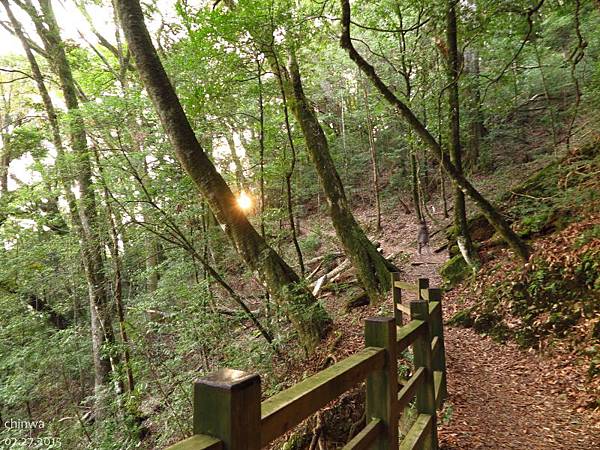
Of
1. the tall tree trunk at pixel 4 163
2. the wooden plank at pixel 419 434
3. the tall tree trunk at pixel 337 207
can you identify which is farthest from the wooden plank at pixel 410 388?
the tall tree trunk at pixel 4 163

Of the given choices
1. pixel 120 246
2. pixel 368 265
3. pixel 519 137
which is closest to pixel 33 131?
pixel 120 246

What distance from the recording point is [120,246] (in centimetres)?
1059

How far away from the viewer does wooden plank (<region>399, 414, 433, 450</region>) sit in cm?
297

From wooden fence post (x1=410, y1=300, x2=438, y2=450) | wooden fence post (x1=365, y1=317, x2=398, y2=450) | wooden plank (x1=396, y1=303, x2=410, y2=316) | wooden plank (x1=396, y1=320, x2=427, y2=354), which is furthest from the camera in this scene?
wooden plank (x1=396, y1=303, x2=410, y2=316)

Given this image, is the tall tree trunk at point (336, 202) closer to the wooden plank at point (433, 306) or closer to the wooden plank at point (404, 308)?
the wooden plank at point (404, 308)

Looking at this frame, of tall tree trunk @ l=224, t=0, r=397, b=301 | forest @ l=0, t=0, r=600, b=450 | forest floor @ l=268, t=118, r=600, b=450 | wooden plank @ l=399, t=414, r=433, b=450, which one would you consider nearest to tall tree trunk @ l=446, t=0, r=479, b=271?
forest @ l=0, t=0, r=600, b=450

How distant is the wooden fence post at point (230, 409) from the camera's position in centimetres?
114

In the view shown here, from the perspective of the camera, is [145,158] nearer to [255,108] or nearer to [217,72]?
[217,72]

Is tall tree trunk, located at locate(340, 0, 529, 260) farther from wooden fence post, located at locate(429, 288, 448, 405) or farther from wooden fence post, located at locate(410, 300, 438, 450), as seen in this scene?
wooden fence post, located at locate(410, 300, 438, 450)

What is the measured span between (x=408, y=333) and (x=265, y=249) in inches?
178

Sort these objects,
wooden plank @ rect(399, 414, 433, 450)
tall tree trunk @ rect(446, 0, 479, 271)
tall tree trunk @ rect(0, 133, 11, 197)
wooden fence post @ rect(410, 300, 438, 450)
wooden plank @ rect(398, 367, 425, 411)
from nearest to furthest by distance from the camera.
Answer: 1. wooden plank @ rect(398, 367, 425, 411)
2. wooden plank @ rect(399, 414, 433, 450)
3. wooden fence post @ rect(410, 300, 438, 450)
4. tall tree trunk @ rect(446, 0, 479, 271)
5. tall tree trunk @ rect(0, 133, 11, 197)

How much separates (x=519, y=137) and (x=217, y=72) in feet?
46.2

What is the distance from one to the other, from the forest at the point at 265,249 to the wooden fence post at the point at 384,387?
6 centimetres

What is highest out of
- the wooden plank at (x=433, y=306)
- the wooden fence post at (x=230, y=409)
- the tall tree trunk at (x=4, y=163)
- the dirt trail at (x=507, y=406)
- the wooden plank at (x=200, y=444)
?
the tall tree trunk at (x=4, y=163)
